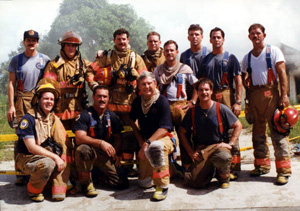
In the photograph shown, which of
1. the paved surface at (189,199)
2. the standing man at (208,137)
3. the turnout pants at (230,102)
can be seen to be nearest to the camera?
the paved surface at (189,199)

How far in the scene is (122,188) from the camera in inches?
192

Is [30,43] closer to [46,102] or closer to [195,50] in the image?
[46,102]

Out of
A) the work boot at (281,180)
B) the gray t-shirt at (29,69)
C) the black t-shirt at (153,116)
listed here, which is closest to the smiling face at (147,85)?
the black t-shirt at (153,116)

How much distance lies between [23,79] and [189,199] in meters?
3.42

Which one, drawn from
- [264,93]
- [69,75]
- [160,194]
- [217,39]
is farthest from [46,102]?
[264,93]

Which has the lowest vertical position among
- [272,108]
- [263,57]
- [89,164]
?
[89,164]

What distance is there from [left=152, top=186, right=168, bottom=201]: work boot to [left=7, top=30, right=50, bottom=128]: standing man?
2684 mm

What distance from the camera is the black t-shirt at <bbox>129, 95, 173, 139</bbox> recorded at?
474cm

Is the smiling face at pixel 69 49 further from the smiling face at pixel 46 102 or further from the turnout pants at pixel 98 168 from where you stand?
the turnout pants at pixel 98 168

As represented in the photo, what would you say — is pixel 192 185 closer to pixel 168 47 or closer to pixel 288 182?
pixel 288 182

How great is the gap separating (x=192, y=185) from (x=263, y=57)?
2.32 m

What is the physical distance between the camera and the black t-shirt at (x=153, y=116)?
15.5 ft

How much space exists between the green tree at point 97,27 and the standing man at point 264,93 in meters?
28.8

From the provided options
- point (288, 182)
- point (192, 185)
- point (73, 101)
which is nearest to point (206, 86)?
point (192, 185)
